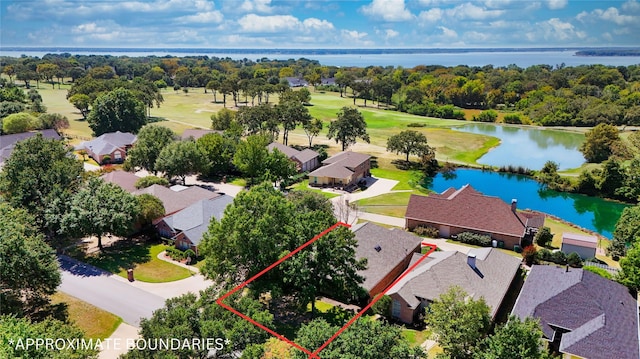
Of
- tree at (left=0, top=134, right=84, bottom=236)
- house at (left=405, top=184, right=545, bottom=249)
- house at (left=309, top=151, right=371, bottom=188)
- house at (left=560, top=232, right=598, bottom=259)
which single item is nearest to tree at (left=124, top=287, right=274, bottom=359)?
tree at (left=0, top=134, right=84, bottom=236)

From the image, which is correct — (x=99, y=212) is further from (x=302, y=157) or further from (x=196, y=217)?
(x=302, y=157)

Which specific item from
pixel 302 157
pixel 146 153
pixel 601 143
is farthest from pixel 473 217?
pixel 601 143

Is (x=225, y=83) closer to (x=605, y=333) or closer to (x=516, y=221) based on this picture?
(x=516, y=221)

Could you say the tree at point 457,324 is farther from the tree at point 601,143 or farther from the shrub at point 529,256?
the tree at point 601,143

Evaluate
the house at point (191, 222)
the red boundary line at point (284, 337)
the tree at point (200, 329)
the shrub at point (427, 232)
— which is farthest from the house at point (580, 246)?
the house at point (191, 222)

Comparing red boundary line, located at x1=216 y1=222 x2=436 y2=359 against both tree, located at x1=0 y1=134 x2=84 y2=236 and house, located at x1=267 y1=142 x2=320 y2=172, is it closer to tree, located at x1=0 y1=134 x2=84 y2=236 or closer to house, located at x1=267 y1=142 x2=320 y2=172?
tree, located at x1=0 y1=134 x2=84 y2=236
